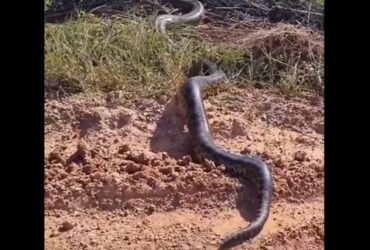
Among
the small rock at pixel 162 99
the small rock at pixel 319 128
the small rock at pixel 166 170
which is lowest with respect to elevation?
the small rock at pixel 319 128

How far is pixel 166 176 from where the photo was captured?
16.4ft

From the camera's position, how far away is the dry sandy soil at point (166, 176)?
14.6 feet

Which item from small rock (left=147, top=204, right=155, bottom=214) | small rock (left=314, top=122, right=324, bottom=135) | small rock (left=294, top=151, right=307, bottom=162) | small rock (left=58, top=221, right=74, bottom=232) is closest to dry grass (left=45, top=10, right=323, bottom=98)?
small rock (left=314, top=122, right=324, bottom=135)

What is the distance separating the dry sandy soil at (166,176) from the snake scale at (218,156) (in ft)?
0.23

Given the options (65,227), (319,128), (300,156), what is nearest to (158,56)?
(319,128)

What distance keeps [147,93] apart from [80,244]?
7.51ft

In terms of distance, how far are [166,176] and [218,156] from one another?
19.8 inches

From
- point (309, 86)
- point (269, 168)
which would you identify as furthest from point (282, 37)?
point (269, 168)

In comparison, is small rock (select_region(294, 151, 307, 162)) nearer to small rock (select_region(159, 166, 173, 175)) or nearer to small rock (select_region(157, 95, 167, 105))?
small rock (select_region(159, 166, 173, 175))

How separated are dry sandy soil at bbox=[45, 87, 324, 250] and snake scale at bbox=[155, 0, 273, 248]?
69 millimetres

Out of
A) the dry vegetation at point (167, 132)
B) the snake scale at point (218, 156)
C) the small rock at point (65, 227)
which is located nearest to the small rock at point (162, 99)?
the dry vegetation at point (167, 132)

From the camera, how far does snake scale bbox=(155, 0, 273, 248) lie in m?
4.52

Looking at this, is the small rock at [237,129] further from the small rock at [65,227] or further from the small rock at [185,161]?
the small rock at [65,227]

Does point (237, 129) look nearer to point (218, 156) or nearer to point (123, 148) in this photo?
point (218, 156)
